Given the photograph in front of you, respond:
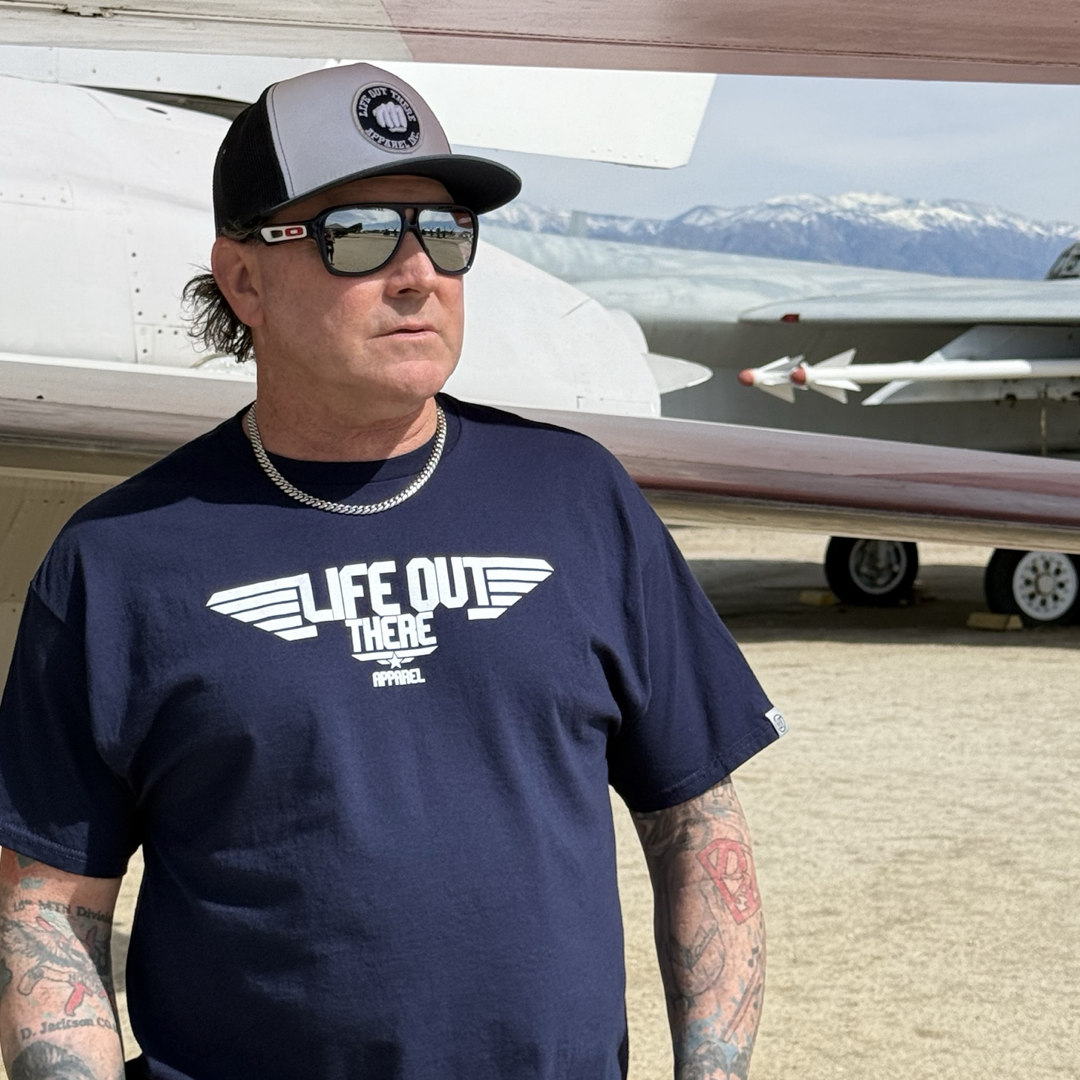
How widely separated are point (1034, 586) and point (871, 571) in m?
A: 2.06

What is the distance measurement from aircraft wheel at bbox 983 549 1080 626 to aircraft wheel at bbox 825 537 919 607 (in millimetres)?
1409

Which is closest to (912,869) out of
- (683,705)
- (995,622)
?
(683,705)

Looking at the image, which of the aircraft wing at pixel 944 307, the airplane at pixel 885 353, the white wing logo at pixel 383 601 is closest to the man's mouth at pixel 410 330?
the white wing logo at pixel 383 601

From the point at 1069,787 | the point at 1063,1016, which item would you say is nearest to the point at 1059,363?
the point at 1069,787

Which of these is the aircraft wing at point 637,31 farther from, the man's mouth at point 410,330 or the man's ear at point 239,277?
the man's mouth at point 410,330

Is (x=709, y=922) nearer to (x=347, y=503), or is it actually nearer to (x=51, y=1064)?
(x=347, y=503)

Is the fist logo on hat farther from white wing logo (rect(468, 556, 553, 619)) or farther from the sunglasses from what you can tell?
white wing logo (rect(468, 556, 553, 619))

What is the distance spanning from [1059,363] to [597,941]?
47.4 ft

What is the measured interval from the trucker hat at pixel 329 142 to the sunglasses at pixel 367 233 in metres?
0.04

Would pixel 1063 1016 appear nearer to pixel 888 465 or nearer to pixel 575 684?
pixel 888 465

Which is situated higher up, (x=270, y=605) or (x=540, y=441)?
(x=540, y=441)

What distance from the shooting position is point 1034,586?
14.5 m

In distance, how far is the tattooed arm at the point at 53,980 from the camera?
187cm

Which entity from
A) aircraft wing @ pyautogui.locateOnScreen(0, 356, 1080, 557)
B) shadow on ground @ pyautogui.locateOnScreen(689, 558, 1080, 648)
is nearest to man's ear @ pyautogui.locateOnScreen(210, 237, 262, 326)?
aircraft wing @ pyautogui.locateOnScreen(0, 356, 1080, 557)
